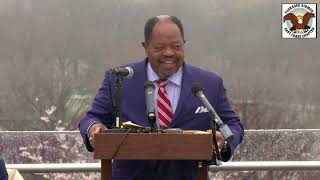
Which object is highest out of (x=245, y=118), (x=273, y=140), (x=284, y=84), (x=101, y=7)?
(x=101, y=7)

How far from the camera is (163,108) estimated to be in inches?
86.1

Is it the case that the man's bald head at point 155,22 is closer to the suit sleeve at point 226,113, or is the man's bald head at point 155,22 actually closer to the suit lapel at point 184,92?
the suit lapel at point 184,92

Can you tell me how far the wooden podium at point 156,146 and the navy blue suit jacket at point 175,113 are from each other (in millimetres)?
265

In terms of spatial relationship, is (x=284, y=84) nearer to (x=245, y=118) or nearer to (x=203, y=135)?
(x=245, y=118)

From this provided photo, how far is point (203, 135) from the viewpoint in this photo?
1.85 metres

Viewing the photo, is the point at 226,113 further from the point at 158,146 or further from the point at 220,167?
the point at 220,167

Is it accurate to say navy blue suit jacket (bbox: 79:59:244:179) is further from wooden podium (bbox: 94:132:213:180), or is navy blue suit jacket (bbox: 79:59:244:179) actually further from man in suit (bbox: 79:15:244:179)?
wooden podium (bbox: 94:132:213:180)

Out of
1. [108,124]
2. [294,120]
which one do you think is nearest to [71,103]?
[294,120]

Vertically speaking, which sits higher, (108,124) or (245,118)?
(108,124)

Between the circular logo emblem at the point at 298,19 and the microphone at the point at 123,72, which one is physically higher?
the microphone at the point at 123,72

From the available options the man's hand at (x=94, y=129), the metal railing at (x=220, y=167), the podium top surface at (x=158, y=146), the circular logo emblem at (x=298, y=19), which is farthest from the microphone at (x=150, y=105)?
the circular logo emblem at (x=298, y=19)

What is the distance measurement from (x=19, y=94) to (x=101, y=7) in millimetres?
2078

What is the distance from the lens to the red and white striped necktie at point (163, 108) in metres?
2.17

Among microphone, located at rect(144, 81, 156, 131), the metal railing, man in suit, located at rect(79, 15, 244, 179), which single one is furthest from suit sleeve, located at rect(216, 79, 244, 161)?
the metal railing
